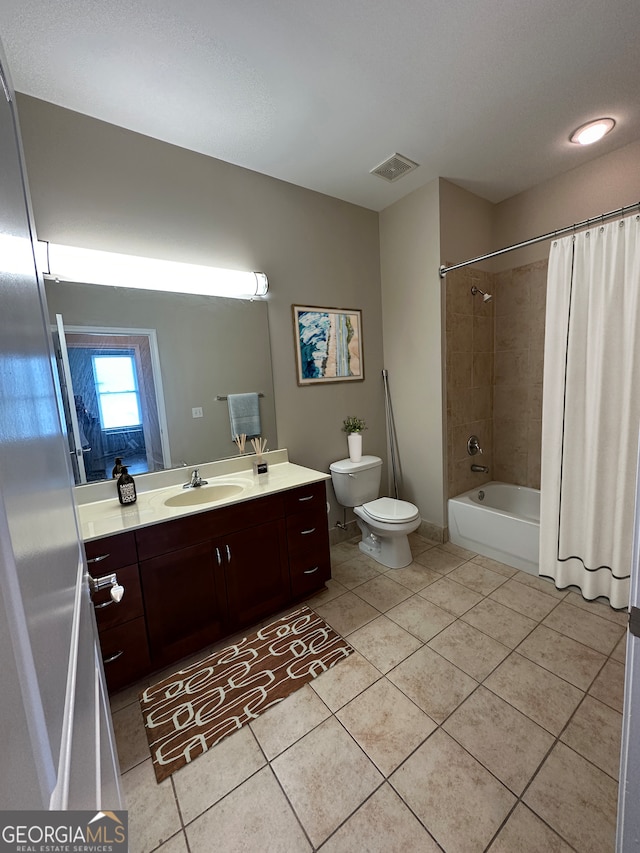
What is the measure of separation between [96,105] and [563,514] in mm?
3355

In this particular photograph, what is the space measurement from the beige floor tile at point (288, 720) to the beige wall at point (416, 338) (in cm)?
173

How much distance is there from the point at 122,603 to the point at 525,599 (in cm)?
222

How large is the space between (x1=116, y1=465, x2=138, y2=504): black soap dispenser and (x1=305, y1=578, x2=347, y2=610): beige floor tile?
1.23 metres

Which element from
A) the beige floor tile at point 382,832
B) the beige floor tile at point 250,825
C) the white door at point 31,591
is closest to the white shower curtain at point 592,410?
the beige floor tile at point 382,832

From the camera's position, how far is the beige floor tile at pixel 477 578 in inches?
88.3

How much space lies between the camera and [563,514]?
82.8 inches

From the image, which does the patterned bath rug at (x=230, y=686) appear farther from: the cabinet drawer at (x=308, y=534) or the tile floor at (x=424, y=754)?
the cabinet drawer at (x=308, y=534)

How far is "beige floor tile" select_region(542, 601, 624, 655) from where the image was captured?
1735 millimetres

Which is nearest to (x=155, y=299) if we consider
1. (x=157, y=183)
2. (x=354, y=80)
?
(x=157, y=183)

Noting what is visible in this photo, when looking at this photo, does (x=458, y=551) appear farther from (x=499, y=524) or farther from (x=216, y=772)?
(x=216, y=772)

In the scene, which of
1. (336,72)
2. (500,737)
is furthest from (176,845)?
(336,72)

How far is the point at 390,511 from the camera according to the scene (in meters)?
2.51

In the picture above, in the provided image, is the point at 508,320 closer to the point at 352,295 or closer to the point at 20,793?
the point at 352,295

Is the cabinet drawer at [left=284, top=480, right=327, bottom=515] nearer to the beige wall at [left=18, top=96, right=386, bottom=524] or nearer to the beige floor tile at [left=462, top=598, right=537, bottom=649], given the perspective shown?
the beige wall at [left=18, top=96, right=386, bottom=524]
